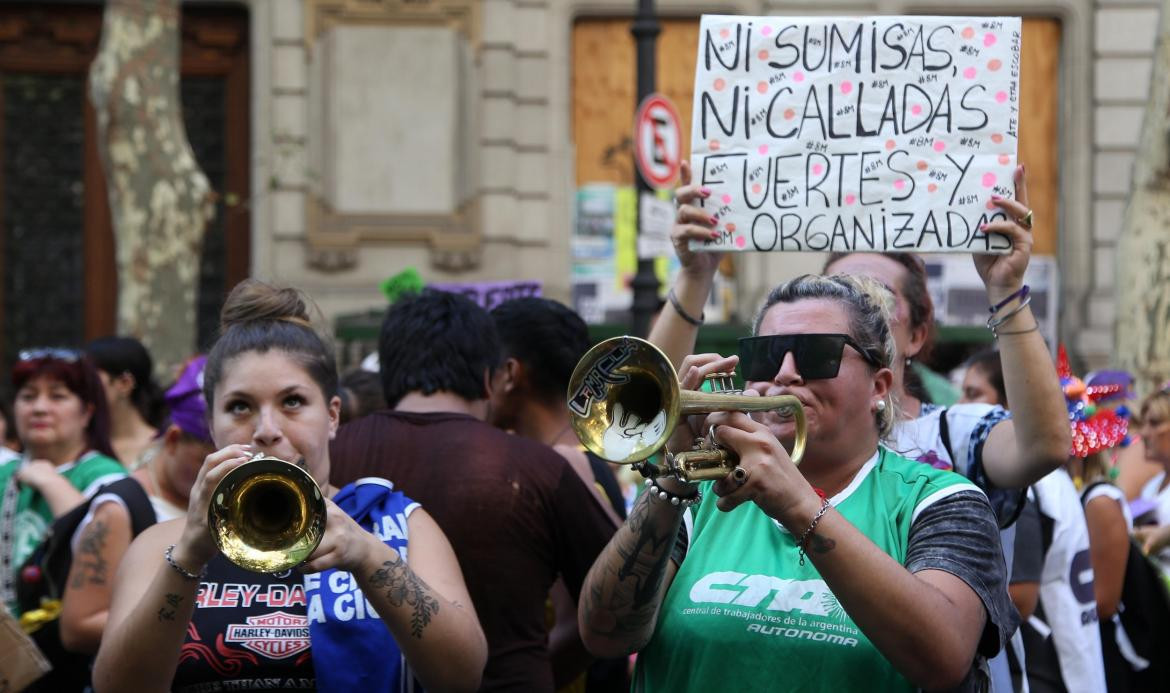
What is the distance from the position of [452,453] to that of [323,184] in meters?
11.7

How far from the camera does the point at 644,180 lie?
1062cm

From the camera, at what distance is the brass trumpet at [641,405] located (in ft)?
9.73

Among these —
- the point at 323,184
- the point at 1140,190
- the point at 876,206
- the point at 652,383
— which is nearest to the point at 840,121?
the point at 876,206

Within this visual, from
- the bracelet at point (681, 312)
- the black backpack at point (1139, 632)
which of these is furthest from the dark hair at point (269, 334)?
the black backpack at point (1139, 632)

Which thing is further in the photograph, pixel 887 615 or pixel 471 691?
pixel 471 691

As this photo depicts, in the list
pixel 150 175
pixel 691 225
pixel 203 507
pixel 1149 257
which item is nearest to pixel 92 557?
pixel 203 507

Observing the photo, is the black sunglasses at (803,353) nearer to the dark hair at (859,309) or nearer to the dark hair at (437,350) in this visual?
the dark hair at (859,309)

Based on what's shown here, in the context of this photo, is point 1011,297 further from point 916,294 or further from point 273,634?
point 273,634

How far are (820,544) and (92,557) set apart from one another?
8.69 ft

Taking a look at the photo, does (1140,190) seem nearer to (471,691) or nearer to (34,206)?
(471,691)

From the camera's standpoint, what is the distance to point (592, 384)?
3.10 meters

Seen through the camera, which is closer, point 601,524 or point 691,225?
point 691,225

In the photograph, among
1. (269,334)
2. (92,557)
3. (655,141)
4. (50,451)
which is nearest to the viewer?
(269,334)

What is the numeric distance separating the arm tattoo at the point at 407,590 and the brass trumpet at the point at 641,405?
1.90 ft
